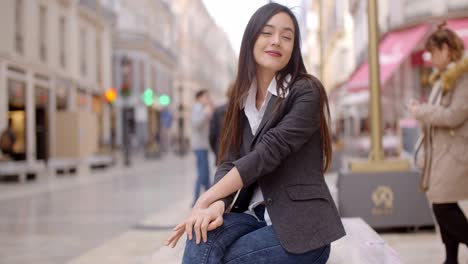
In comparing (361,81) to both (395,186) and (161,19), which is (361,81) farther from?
(161,19)

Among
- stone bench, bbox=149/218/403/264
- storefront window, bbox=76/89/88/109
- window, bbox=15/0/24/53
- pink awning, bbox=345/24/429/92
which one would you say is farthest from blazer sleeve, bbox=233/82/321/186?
storefront window, bbox=76/89/88/109

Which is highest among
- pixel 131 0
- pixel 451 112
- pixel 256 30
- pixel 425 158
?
pixel 131 0

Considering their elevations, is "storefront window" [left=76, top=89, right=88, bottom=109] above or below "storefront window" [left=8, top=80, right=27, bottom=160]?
above

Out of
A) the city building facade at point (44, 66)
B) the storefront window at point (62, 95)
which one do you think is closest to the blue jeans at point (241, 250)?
the city building facade at point (44, 66)

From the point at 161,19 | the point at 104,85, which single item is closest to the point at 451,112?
the point at 104,85

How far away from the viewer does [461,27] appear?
45.4 feet

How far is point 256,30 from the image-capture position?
96.1 inches

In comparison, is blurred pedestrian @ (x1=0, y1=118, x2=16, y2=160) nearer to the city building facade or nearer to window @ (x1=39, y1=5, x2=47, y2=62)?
the city building facade

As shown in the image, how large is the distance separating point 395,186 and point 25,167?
11772 mm

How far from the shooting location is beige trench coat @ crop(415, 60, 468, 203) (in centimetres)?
387

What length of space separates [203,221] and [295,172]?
0.37m

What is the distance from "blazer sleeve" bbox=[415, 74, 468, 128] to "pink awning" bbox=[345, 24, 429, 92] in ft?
34.1

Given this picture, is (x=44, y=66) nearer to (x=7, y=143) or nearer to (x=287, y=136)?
(x=7, y=143)

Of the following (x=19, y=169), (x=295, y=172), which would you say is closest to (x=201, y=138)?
(x=295, y=172)
